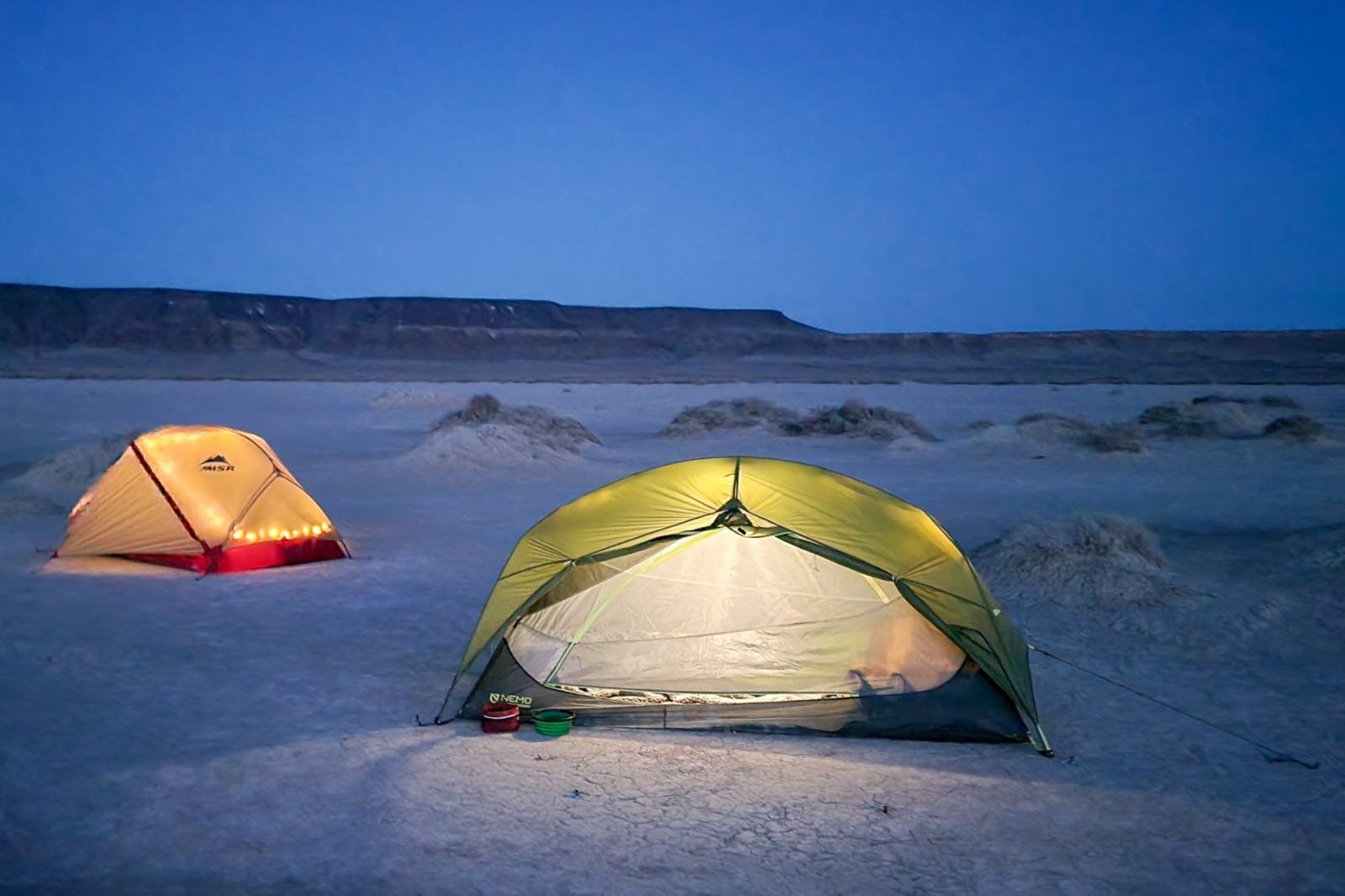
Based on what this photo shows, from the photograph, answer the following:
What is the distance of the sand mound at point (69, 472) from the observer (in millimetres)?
16312

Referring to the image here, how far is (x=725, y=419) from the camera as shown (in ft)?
95.1

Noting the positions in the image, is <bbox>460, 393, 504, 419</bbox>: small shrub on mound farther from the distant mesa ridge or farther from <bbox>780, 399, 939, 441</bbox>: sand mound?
the distant mesa ridge

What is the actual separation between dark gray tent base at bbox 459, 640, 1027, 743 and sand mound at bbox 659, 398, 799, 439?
2060 cm

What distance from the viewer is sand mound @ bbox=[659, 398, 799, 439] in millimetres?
27828

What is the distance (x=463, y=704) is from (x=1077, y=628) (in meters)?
5.03

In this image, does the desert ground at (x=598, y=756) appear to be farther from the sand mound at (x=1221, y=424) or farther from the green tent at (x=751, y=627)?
the sand mound at (x=1221, y=424)

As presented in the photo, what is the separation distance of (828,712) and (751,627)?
1.33m

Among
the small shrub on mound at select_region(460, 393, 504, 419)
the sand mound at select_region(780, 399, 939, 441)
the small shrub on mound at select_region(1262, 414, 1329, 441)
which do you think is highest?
the small shrub on mound at select_region(1262, 414, 1329, 441)

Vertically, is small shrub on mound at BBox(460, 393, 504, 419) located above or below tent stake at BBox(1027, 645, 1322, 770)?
above

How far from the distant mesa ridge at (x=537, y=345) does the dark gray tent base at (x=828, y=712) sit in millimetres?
69961

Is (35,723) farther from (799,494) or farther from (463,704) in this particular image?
(799,494)

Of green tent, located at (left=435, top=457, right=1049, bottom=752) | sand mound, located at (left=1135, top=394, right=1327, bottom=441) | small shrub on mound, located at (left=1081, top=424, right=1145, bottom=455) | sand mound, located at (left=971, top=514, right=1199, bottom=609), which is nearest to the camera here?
green tent, located at (left=435, top=457, right=1049, bottom=752)

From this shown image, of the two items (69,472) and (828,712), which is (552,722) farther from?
(69,472)

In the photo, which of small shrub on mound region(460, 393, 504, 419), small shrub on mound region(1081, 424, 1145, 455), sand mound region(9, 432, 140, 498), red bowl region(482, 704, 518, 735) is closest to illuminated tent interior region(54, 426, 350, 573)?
red bowl region(482, 704, 518, 735)
